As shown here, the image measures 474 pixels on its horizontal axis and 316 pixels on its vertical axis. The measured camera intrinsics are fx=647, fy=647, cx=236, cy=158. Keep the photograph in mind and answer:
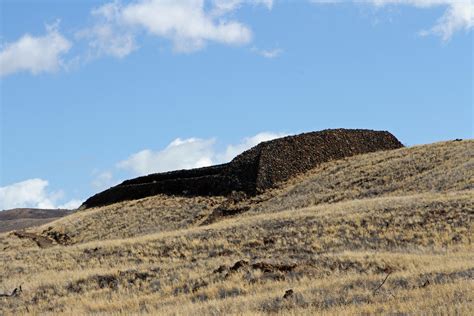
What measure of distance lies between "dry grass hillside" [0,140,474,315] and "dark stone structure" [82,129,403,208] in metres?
2.17

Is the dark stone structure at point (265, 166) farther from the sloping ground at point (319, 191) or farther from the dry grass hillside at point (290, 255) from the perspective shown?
the dry grass hillside at point (290, 255)

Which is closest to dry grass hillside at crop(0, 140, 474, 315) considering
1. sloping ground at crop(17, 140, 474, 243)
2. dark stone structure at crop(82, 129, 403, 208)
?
sloping ground at crop(17, 140, 474, 243)

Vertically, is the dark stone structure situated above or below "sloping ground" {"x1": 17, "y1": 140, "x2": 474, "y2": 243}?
above

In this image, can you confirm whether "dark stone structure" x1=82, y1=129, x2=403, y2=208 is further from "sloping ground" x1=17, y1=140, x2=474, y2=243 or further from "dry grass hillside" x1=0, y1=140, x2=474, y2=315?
"dry grass hillside" x1=0, y1=140, x2=474, y2=315

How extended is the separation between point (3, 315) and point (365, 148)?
139 ft

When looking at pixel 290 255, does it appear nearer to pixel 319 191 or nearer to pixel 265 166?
pixel 319 191

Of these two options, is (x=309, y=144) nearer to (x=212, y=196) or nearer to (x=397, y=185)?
(x=212, y=196)

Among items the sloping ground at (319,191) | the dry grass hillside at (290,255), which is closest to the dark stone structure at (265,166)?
the sloping ground at (319,191)

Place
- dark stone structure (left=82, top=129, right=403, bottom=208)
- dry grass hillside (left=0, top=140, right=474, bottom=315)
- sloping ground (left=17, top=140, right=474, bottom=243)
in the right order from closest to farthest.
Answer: dry grass hillside (left=0, top=140, right=474, bottom=315) < sloping ground (left=17, top=140, right=474, bottom=243) < dark stone structure (left=82, top=129, right=403, bottom=208)

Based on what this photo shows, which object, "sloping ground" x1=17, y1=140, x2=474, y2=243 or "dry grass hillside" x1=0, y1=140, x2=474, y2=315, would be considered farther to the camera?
"sloping ground" x1=17, y1=140, x2=474, y2=243

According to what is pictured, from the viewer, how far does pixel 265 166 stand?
50.6 metres

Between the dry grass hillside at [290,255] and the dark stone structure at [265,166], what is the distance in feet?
7.13

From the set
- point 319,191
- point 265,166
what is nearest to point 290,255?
point 319,191

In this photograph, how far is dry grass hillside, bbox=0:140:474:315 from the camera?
14828 millimetres
